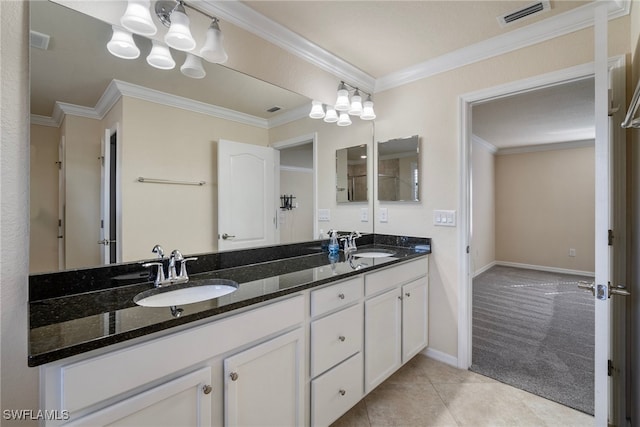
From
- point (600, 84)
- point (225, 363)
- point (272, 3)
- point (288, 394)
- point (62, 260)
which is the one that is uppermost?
point (272, 3)

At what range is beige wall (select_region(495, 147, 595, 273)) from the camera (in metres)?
5.02

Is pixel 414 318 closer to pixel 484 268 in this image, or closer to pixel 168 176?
pixel 168 176

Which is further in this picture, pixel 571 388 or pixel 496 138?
pixel 496 138

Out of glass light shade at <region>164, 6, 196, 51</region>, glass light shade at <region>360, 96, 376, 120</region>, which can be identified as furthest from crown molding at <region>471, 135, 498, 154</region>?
glass light shade at <region>164, 6, 196, 51</region>

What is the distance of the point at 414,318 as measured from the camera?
7.18 ft

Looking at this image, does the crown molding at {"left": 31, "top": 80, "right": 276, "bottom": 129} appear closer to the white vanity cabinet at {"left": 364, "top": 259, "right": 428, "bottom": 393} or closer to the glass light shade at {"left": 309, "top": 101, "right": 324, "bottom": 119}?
the glass light shade at {"left": 309, "top": 101, "right": 324, "bottom": 119}

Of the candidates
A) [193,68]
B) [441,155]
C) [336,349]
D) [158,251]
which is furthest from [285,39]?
[336,349]

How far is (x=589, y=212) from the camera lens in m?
4.96

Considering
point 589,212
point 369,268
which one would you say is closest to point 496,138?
point 589,212

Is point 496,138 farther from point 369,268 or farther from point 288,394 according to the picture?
point 288,394

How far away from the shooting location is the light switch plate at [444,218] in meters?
2.24

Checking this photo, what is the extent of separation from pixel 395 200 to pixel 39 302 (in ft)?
7.59

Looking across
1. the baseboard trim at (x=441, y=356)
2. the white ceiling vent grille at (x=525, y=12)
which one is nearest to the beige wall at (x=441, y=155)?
the baseboard trim at (x=441, y=356)

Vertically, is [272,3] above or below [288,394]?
above
